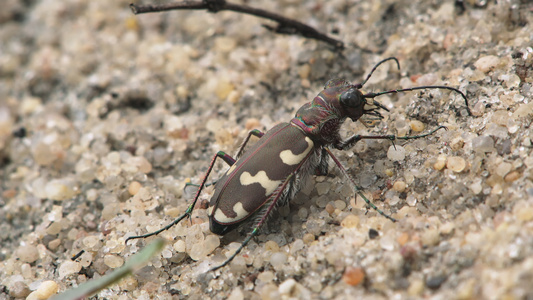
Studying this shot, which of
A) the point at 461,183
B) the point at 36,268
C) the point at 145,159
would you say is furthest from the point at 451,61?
the point at 36,268

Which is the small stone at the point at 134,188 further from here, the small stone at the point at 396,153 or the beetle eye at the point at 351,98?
the small stone at the point at 396,153

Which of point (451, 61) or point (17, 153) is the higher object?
point (451, 61)

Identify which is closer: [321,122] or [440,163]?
[440,163]

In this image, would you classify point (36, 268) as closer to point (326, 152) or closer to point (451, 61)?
point (326, 152)

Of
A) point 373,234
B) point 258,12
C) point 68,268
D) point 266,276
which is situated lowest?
point 68,268

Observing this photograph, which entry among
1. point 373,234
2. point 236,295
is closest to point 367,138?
point 373,234

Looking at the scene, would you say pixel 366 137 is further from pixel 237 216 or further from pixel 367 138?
pixel 237 216

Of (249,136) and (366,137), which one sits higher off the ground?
(366,137)
